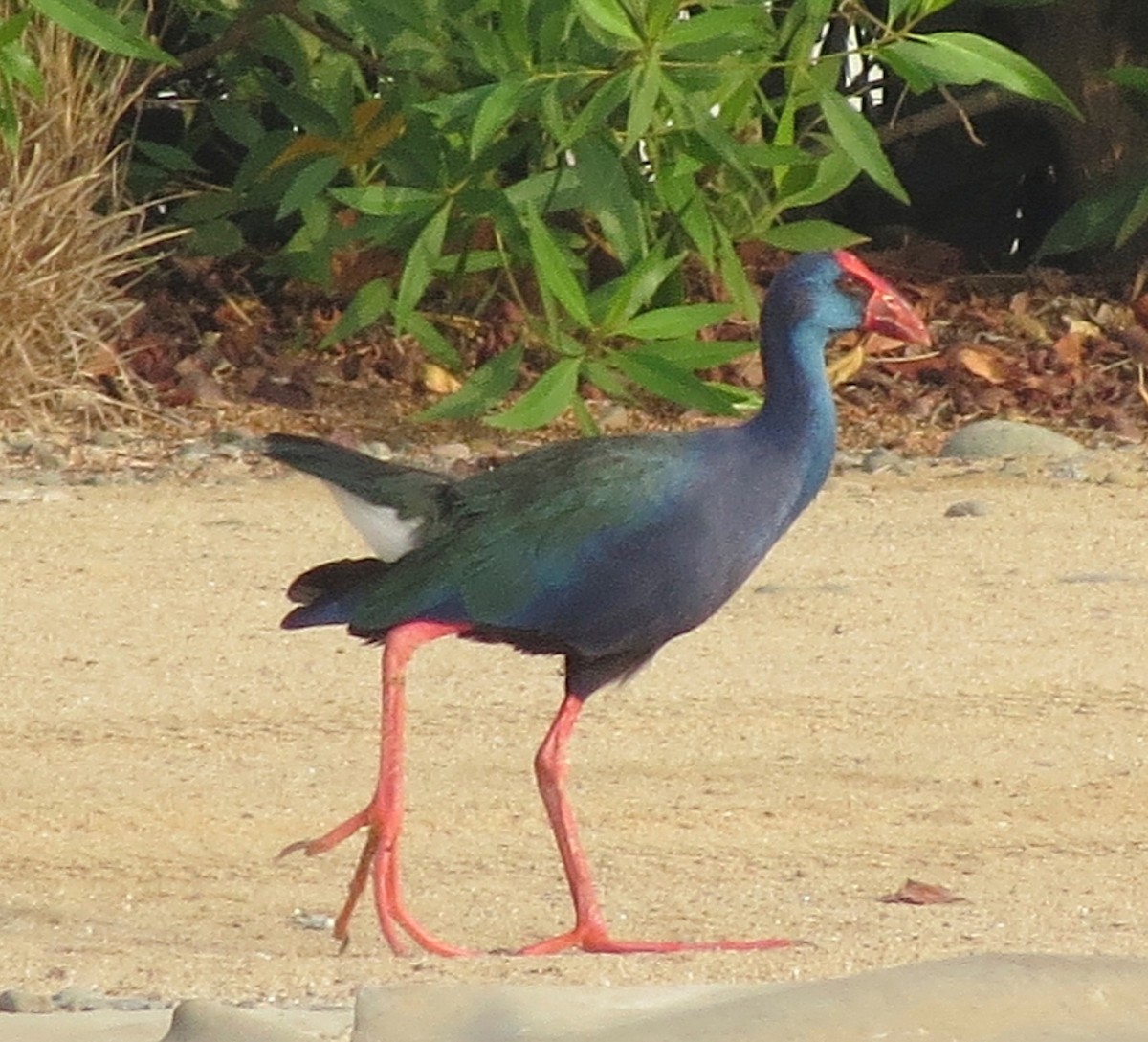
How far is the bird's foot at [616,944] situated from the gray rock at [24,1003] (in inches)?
28.6

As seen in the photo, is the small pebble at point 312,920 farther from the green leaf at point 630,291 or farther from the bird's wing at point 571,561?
the green leaf at point 630,291

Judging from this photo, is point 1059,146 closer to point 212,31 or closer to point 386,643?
point 212,31

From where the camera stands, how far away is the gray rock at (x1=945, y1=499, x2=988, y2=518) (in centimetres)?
647

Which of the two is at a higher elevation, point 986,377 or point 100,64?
point 100,64

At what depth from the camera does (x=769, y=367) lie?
4352 millimetres

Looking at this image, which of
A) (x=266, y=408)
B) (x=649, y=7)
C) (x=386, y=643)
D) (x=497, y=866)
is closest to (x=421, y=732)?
(x=497, y=866)

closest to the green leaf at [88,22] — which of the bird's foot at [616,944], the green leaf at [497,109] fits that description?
the green leaf at [497,109]

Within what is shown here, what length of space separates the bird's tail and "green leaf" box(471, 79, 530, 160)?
1.89 metres

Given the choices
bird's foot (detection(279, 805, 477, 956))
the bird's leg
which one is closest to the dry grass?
the bird's leg

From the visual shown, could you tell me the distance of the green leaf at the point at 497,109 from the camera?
598cm

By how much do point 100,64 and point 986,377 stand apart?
2.52 m

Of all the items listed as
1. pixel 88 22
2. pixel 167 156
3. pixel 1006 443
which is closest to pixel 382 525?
pixel 88 22

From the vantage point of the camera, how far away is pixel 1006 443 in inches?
286

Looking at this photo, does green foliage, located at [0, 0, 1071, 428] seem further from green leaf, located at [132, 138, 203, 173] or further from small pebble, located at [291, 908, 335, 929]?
small pebble, located at [291, 908, 335, 929]
